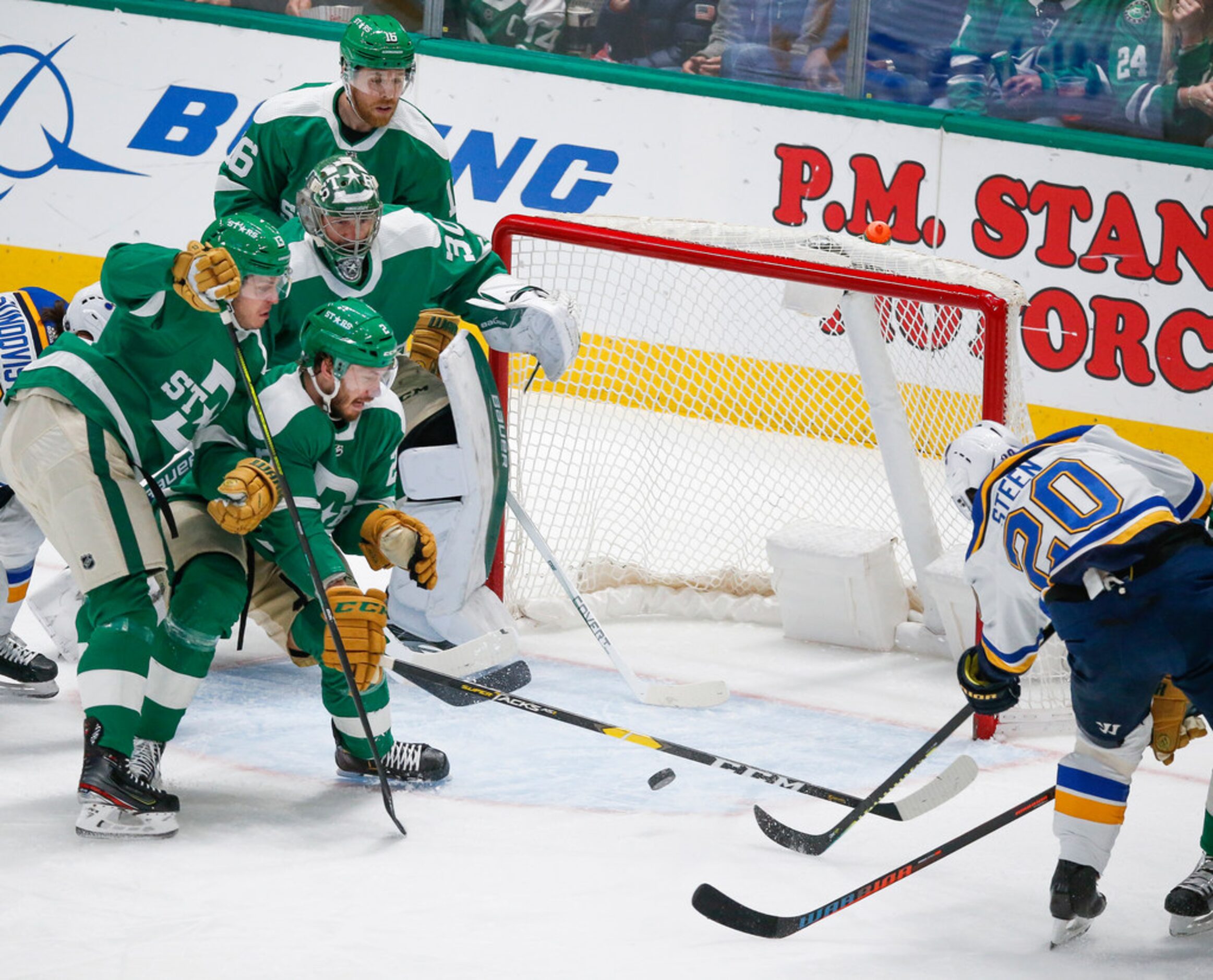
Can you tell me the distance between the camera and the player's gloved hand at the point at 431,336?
Answer: 13.2 feet

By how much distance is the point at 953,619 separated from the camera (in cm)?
402

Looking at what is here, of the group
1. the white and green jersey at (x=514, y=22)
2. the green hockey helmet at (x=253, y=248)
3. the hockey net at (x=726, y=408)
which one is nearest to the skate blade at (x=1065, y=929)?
the hockey net at (x=726, y=408)

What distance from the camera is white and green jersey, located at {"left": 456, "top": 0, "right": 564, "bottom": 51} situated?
20.1ft

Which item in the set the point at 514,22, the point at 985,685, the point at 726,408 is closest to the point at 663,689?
the point at 985,685

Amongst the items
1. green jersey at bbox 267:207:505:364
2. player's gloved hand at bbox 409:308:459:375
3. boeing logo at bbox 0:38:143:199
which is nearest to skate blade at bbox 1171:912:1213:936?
green jersey at bbox 267:207:505:364

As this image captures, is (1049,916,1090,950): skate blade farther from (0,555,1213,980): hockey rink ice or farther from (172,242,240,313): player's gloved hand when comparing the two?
(172,242,240,313): player's gloved hand

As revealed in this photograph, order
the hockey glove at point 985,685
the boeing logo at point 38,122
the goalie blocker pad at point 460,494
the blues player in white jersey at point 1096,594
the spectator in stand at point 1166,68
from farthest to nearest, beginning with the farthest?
1. the boeing logo at point 38,122
2. the spectator in stand at point 1166,68
3. the goalie blocker pad at point 460,494
4. the hockey glove at point 985,685
5. the blues player in white jersey at point 1096,594

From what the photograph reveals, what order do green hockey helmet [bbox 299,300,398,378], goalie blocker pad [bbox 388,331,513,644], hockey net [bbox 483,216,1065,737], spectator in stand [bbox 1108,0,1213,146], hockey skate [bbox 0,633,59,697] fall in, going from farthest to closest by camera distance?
1. spectator in stand [bbox 1108,0,1213,146]
2. hockey net [bbox 483,216,1065,737]
3. goalie blocker pad [bbox 388,331,513,644]
4. hockey skate [bbox 0,633,59,697]
5. green hockey helmet [bbox 299,300,398,378]

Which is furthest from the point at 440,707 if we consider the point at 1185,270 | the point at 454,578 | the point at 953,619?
the point at 1185,270

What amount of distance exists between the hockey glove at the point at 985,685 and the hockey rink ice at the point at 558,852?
34 centimetres

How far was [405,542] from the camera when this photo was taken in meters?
3.12

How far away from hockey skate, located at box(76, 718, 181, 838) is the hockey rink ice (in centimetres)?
4

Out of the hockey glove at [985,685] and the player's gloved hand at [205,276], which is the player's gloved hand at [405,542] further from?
the hockey glove at [985,685]

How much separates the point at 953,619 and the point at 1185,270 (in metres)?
1.94
